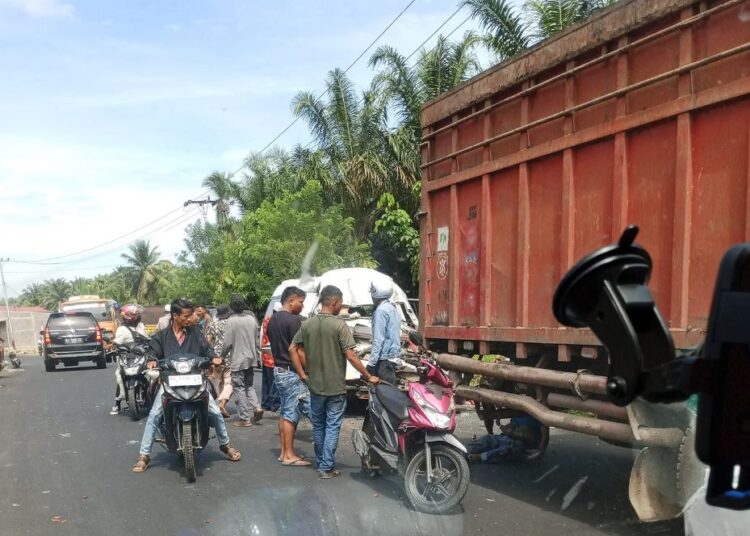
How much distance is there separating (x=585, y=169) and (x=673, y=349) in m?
4.33

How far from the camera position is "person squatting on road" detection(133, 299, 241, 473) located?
726 cm

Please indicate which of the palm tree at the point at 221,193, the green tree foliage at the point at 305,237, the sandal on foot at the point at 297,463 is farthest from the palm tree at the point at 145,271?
the sandal on foot at the point at 297,463

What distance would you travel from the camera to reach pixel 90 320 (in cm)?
2336

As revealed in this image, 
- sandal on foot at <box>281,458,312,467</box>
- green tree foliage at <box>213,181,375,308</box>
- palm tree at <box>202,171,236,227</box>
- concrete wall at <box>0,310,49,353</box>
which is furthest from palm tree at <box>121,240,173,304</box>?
sandal on foot at <box>281,458,312,467</box>

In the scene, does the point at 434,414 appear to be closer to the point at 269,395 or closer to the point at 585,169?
the point at 585,169

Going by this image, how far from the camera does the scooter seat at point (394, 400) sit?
605 centimetres

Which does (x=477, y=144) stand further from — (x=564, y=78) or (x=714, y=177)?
(x=714, y=177)

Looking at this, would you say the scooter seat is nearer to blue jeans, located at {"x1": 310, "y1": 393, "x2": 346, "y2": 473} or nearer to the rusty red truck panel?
blue jeans, located at {"x1": 310, "y1": 393, "x2": 346, "y2": 473}

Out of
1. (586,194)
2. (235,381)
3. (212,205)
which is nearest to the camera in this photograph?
(586,194)

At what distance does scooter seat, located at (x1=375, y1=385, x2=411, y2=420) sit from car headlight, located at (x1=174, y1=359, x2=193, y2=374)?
178cm

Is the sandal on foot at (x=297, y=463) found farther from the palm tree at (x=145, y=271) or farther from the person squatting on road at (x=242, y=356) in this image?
the palm tree at (x=145, y=271)

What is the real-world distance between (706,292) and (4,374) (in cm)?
2231

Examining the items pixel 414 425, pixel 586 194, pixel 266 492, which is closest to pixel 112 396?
pixel 266 492

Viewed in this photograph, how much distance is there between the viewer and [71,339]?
74.3ft
